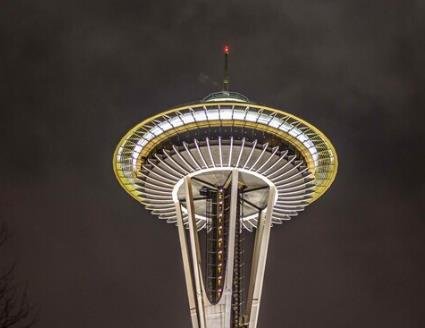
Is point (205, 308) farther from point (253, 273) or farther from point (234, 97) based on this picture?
point (234, 97)

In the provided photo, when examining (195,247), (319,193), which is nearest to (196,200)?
(195,247)

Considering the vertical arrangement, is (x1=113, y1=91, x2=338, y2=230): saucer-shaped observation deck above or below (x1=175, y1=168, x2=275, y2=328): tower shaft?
above

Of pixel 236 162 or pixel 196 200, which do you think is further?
pixel 196 200

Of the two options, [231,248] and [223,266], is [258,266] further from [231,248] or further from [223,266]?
[231,248]

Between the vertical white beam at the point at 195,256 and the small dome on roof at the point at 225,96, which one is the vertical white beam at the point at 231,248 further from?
the small dome on roof at the point at 225,96

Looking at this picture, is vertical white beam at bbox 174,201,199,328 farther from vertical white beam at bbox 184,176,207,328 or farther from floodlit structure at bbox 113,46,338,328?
vertical white beam at bbox 184,176,207,328

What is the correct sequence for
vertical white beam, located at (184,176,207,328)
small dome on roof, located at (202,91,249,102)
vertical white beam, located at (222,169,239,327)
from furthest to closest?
small dome on roof, located at (202,91,249,102) < vertical white beam, located at (184,176,207,328) < vertical white beam, located at (222,169,239,327)

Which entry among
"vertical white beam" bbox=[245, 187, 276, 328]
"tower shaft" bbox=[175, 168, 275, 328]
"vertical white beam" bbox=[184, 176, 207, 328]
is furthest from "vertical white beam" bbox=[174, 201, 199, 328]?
"vertical white beam" bbox=[245, 187, 276, 328]
